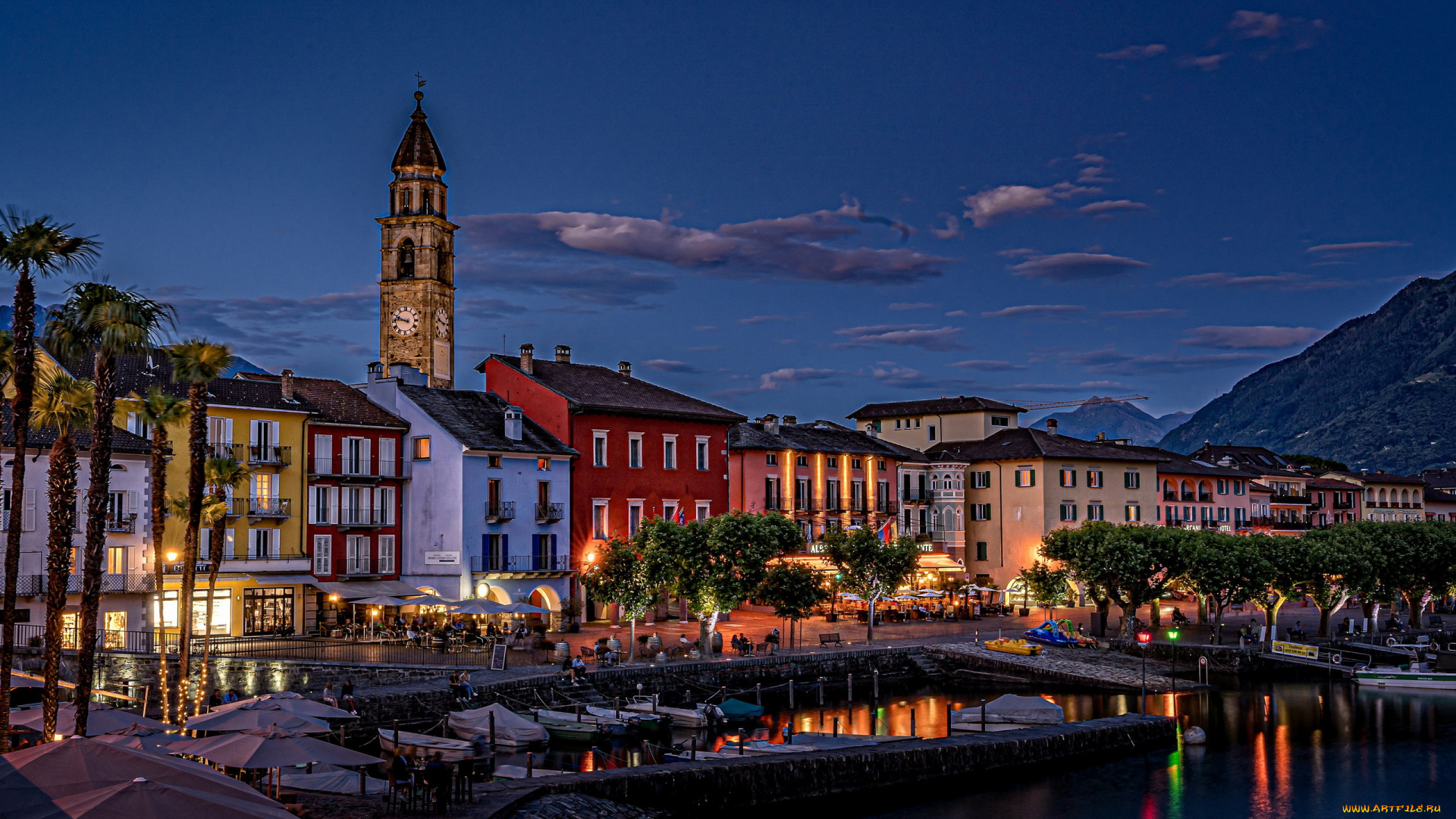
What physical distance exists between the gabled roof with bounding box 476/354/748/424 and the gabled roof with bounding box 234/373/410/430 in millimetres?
9220

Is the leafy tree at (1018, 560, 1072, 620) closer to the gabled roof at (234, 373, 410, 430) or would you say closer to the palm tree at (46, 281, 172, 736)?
the gabled roof at (234, 373, 410, 430)

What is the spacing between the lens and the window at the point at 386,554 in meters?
67.0

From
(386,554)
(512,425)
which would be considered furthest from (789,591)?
(386,554)

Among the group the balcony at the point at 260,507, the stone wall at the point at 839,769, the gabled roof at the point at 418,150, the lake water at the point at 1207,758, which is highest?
the gabled roof at the point at 418,150

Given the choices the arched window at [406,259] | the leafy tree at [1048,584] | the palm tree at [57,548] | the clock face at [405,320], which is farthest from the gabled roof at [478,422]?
the arched window at [406,259]

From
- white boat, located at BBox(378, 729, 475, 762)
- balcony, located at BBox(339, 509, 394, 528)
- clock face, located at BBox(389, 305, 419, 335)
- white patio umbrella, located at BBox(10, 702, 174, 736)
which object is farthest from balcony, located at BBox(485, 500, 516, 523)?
clock face, located at BBox(389, 305, 419, 335)

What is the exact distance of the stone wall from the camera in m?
36.0

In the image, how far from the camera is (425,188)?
113m

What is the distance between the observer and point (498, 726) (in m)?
45.9

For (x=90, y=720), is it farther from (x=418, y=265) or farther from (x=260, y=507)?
(x=418, y=265)

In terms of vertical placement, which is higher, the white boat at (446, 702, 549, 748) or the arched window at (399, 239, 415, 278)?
the arched window at (399, 239, 415, 278)

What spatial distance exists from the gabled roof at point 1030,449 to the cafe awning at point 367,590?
159ft

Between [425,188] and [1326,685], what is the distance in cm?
7841

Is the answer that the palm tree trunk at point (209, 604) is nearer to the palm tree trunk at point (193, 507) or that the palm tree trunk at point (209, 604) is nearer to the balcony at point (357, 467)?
the palm tree trunk at point (193, 507)
